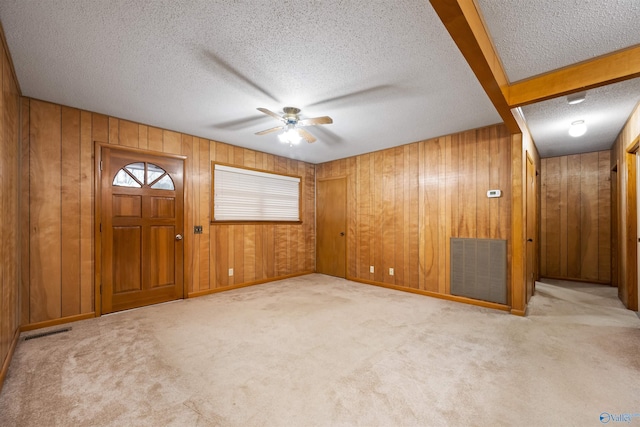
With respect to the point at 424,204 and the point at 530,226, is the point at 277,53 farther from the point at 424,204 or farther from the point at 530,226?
the point at 530,226

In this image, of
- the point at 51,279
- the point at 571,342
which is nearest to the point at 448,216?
the point at 571,342

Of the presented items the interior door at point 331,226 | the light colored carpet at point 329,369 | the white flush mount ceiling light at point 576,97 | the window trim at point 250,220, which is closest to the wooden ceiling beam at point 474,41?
the white flush mount ceiling light at point 576,97

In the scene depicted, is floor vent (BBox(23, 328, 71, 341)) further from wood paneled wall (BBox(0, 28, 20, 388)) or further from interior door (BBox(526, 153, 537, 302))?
interior door (BBox(526, 153, 537, 302))

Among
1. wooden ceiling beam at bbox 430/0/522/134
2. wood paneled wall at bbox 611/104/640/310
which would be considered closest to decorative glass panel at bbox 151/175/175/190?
wooden ceiling beam at bbox 430/0/522/134

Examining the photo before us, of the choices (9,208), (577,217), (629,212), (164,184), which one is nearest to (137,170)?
(164,184)

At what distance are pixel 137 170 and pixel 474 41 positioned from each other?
156 inches

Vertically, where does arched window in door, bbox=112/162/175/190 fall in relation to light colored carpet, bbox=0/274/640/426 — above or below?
above

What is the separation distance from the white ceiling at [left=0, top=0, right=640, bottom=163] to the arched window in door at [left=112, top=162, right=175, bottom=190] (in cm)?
67

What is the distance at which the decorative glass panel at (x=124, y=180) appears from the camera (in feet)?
11.2

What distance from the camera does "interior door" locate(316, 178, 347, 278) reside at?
5.46 meters

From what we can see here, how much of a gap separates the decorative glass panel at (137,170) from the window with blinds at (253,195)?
1.02 meters

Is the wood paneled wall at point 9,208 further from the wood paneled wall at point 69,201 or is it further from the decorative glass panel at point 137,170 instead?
the decorative glass panel at point 137,170

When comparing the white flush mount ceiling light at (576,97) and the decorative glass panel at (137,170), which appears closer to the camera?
the white flush mount ceiling light at (576,97)

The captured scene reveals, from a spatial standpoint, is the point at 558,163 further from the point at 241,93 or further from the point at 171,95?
the point at 171,95
